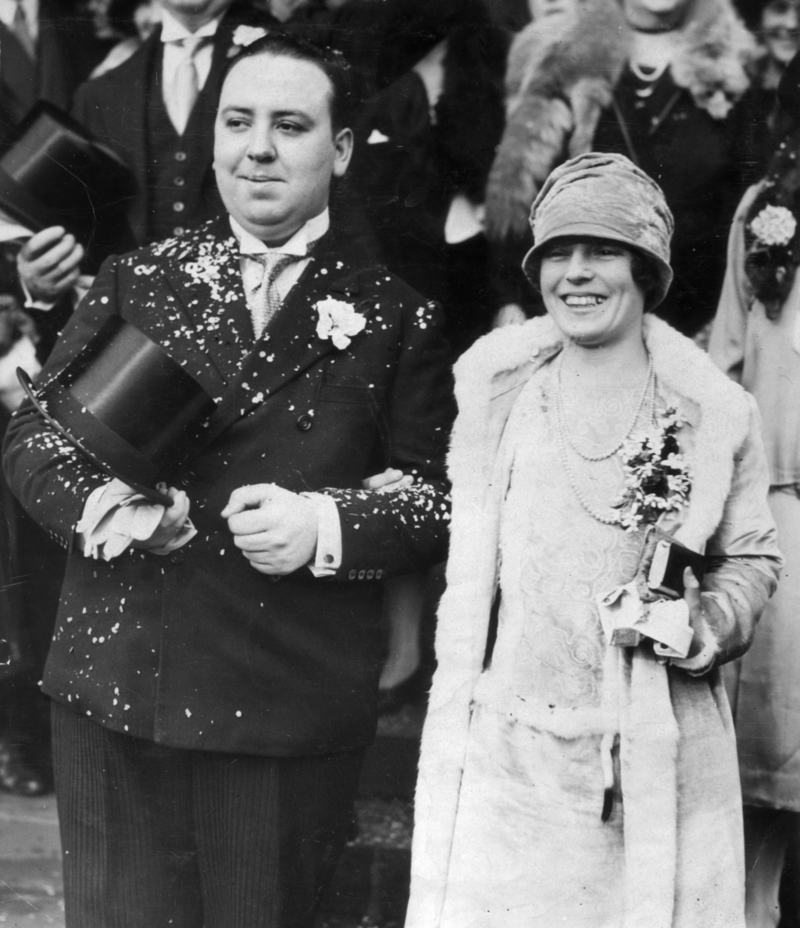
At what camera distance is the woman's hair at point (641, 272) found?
3.23 meters

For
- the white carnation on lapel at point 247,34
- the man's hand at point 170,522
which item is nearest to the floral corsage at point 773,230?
the white carnation on lapel at point 247,34

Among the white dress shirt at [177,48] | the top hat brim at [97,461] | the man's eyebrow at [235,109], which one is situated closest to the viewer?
the top hat brim at [97,461]

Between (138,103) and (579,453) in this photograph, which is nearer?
(579,453)

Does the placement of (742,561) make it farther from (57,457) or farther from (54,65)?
(54,65)

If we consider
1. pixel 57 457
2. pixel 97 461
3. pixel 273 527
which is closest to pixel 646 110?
pixel 273 527

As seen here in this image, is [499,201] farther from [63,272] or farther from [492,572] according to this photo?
[63,272]

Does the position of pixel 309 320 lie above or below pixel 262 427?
above

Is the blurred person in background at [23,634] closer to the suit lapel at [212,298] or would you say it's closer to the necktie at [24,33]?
the suit lapel at [212,298]

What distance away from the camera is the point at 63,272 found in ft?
11.4

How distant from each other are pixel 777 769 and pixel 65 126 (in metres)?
2.88

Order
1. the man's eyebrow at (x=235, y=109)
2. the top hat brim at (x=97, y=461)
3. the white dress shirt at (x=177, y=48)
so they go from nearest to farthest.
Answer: the top hat brim at (x=97, y=461)
the man's eyebrow at (x=235, y=109)
the white dress shirt at (x=177, y=48)

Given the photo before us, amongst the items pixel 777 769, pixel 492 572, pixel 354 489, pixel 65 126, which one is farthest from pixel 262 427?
pixel 777 769

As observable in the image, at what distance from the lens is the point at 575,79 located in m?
3.40

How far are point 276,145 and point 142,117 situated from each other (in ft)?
1.53
